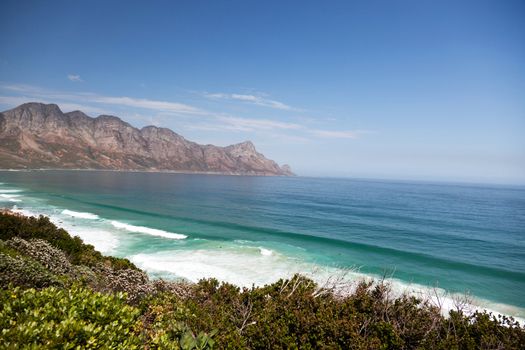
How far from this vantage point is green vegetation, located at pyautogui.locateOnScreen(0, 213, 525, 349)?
5482 mm

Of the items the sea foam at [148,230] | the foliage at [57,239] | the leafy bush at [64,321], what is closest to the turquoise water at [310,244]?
the sea foam at [148,230]

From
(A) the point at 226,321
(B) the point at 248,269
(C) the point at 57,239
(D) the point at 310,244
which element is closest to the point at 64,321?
(A) the point at 226,321

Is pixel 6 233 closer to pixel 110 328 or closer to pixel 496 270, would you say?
pixel 110 328

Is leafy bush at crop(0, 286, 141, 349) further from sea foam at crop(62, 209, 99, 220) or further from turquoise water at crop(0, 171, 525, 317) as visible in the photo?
sea foam at crop(62, 209, 99, 220)

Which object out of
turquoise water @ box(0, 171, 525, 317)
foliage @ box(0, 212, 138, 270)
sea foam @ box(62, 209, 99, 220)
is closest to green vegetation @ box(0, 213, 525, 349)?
turquoise water @ box(0, 171, 525, 317)

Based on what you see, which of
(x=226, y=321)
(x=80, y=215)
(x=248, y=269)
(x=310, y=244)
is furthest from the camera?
(x=80, y=215)

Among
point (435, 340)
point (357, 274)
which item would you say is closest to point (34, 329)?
point (435, 340)

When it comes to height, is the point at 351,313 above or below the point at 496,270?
above

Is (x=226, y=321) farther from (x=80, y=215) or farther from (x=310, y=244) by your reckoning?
(x=80, y=215)

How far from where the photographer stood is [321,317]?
7.82 metres

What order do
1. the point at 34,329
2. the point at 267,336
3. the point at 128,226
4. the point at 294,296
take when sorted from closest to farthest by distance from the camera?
the point at 34,329 → the point at 267,336 → the point at 294,296 → the point at 128,226

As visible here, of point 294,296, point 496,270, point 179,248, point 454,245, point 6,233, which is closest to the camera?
point 294,296

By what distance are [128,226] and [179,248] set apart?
12.6 m

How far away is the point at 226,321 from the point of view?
334 inches
